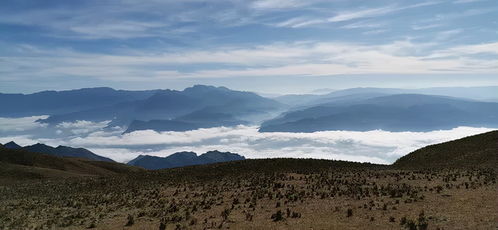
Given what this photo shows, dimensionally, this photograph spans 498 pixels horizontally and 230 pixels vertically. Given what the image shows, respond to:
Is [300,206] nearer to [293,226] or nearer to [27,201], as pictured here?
[293,226]

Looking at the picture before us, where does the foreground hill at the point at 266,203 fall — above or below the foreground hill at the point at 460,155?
below

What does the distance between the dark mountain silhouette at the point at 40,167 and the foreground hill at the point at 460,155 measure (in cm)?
5721

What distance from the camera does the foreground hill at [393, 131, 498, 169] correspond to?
5412cm

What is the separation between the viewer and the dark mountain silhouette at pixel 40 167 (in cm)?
7206

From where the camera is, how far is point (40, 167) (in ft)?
288

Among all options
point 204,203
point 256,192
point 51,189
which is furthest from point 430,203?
point 51,189

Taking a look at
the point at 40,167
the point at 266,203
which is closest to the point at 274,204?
the point at 266,203

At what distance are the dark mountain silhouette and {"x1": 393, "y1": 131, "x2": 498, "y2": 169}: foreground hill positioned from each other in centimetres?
5721

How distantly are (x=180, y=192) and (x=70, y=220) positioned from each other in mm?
14265

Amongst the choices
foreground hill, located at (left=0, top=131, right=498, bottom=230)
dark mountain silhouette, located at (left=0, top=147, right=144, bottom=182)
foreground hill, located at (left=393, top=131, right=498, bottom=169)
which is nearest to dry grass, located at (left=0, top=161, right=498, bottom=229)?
foreground hill, located at (left=0, top=131, right=498, bottom=230)

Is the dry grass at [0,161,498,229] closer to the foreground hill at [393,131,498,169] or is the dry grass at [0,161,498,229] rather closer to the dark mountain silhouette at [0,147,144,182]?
the foreground hill at [393,131,498,169]

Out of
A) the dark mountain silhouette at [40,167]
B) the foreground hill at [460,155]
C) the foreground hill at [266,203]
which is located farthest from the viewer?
the dark mountain silhouette at [40,167]

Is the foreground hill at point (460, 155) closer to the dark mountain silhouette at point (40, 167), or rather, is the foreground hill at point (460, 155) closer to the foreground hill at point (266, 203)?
the foreground hill at point (266, 203)

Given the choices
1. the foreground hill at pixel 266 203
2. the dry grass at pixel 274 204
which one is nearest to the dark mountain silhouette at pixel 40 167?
the foreground hill at pixel 266 203
